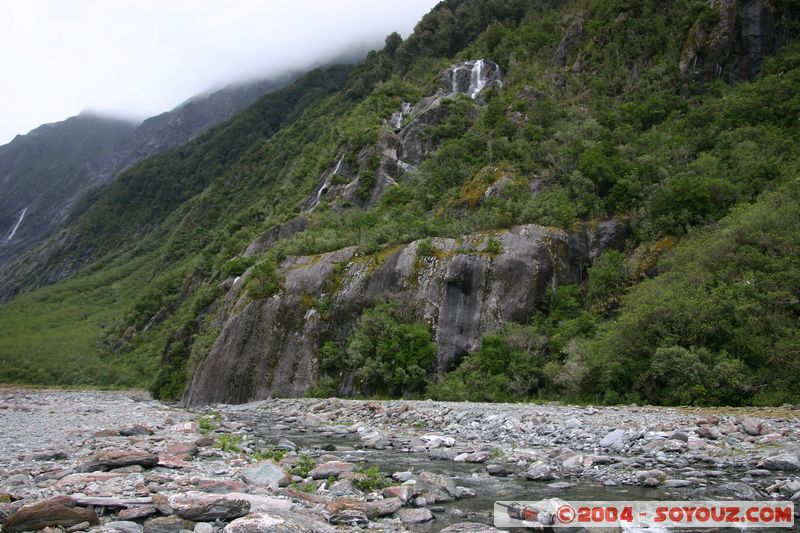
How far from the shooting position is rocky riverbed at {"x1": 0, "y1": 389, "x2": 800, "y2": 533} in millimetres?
8289

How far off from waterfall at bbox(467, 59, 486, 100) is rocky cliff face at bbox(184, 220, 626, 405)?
4203 cm

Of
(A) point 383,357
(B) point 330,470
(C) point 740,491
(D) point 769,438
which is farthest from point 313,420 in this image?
(C) point 740,491

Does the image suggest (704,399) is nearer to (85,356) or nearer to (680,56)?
(680,56)

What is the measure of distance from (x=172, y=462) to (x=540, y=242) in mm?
31290

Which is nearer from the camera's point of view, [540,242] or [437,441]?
[437,441]

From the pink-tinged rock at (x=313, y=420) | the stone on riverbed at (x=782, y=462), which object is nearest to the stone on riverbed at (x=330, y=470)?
the stone on riverbed at (x=782, y=462)

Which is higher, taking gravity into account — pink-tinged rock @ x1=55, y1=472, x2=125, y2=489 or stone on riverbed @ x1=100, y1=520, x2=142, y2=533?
stone on riverbed @ x1=100, y1=520, x2=142, y2=533

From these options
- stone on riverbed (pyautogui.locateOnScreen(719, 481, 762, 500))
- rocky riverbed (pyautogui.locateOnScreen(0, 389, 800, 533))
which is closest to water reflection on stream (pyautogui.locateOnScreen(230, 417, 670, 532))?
rocky riverbed (pyautogui.locateOnScreen(0, 389, 800, 533))

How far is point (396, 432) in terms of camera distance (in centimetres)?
2067

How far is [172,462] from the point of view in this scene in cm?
1247

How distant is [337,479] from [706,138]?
1815 inches

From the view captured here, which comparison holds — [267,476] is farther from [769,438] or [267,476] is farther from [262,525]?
[769,438]

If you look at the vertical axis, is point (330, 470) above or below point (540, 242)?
below

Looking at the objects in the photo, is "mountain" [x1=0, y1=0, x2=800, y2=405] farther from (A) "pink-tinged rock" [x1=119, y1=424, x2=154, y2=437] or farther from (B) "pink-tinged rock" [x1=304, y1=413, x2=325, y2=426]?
(A) "pink-tinged rock" [x1=119, y1=424, x2=154, y2=437]
